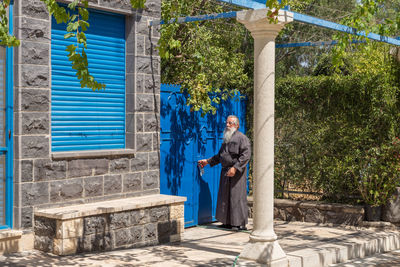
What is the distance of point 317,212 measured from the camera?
396 inches

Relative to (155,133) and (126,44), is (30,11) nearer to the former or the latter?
(126,44)

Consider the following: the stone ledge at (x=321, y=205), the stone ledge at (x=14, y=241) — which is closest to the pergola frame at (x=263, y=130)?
the stone ledge at (x=14, y=241)

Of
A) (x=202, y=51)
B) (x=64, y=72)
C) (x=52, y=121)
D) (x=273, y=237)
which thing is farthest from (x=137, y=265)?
(x=202, y=51)

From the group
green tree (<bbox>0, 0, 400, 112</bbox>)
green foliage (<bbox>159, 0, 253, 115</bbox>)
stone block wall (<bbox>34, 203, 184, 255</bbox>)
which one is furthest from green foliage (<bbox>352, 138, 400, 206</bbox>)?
stone block wall (<bbox>34, 203, 184, 255</bbox>)

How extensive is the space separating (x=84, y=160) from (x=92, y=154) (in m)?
0.13

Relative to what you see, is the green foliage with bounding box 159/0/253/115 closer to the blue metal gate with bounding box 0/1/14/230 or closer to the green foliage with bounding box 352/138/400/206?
the green foliage with bounding box 352/138/400/206

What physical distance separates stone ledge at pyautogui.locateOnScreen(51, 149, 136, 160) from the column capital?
2538 millimetres

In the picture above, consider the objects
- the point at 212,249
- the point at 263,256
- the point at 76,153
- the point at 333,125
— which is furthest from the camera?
the point at 333,125

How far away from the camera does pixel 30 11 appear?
6836 mm

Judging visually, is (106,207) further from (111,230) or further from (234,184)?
(234,184)

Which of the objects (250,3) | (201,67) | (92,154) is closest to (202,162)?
(201,67)

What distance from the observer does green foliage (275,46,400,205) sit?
9.71 metres

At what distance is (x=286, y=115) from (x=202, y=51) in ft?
6.67

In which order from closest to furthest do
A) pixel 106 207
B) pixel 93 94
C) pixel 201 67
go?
pixel 106 207, pixel 93 94, pixel 201 67
